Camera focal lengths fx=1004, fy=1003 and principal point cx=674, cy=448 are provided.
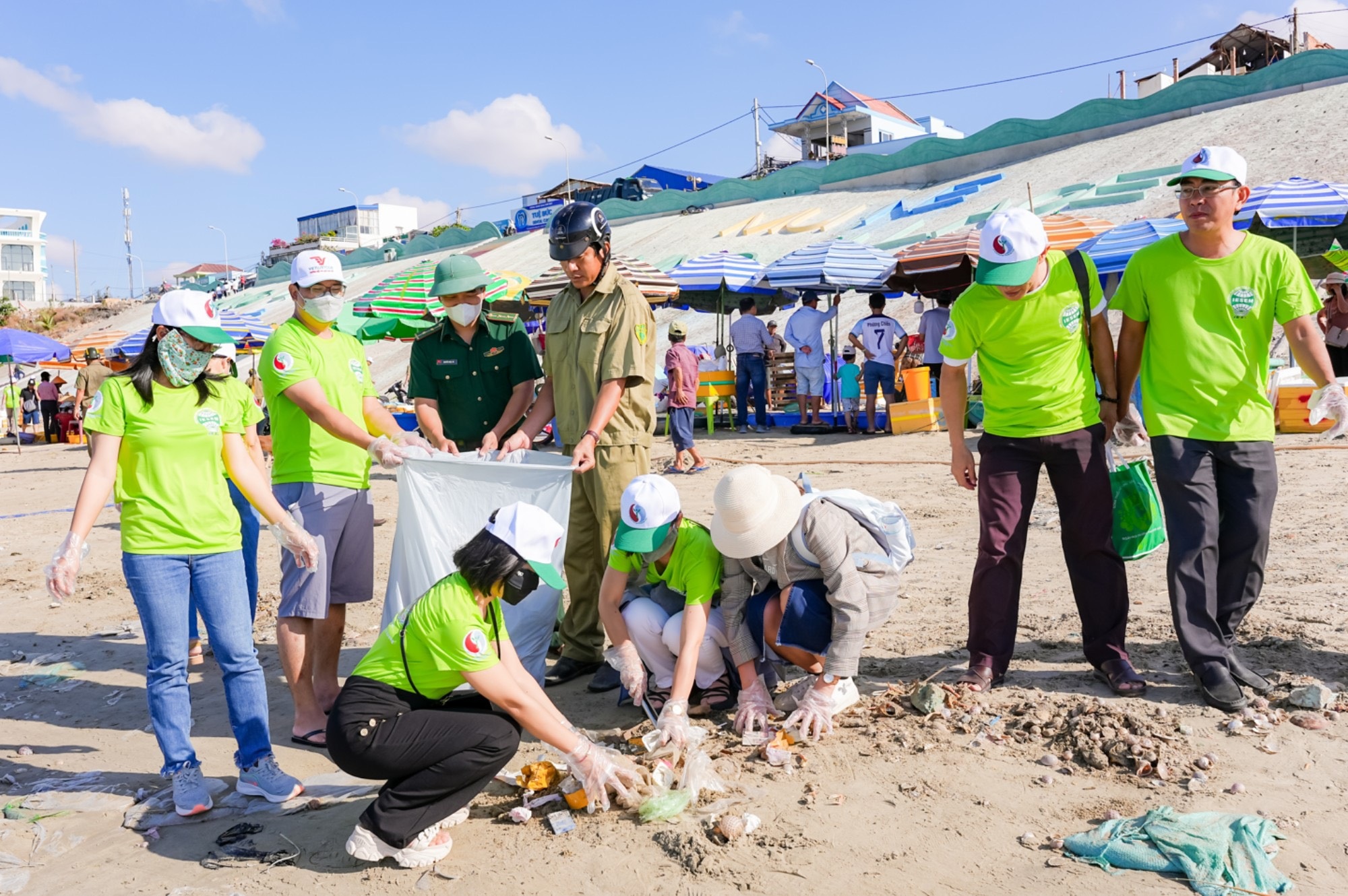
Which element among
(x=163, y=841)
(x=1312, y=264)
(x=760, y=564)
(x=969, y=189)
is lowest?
(x=163, y=841)

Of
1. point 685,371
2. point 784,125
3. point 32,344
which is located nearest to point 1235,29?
point 784,125

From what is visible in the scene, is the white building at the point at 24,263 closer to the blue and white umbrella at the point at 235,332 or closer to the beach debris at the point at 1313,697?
the blue and white umbrella at the point at 235,332

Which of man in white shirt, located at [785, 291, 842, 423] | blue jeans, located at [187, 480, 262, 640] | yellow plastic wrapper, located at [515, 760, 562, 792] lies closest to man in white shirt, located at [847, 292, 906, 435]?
man in white shirt, located at [785, 291, 842, 423]

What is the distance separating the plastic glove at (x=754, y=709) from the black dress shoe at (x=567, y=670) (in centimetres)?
99

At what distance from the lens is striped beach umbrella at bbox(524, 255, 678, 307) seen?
12.6m

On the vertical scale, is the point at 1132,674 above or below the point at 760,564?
below

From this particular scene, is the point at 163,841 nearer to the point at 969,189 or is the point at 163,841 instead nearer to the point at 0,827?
the point at 0,827

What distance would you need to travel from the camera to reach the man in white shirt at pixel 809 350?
529 inches

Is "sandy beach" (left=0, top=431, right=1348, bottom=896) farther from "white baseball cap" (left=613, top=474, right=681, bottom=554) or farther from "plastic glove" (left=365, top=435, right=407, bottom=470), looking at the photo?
"plastic glove" (left=365, top=435, right=407, bottom=470)

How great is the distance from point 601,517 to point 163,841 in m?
2.01

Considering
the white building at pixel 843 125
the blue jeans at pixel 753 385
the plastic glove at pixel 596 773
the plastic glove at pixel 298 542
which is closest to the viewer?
the plastic glove at pixel 596 773

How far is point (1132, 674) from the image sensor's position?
12.4 ft

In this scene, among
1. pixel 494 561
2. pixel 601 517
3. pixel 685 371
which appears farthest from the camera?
pixel 685 371

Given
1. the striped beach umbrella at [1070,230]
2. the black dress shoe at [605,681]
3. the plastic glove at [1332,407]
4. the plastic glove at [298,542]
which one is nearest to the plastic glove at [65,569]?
the plastic glove at [298,542]
